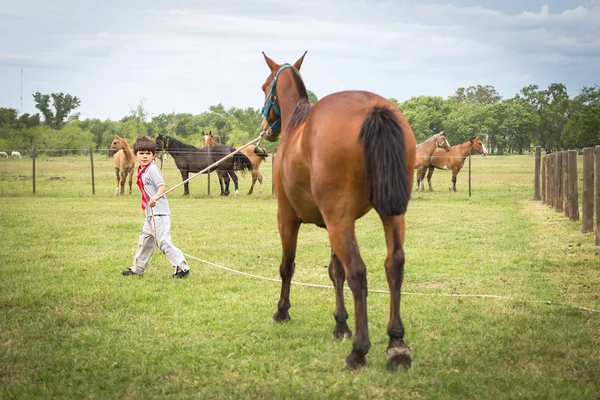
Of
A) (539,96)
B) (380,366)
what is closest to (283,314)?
(380,366)

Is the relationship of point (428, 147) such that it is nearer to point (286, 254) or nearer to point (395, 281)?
point (286, 254)

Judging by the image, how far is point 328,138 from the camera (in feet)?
13.5

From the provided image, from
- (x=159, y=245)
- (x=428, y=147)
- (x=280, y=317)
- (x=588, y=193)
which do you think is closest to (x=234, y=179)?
(x=428, y=147)

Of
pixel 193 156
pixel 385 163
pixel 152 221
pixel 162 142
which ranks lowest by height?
pixel 152 221

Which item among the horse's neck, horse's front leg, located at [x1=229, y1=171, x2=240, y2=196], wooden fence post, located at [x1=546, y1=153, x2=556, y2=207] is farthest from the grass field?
the horse's neck

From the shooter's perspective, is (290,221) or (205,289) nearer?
(290,221)

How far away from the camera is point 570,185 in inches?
523

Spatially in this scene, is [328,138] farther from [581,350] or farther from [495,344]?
[581,350]

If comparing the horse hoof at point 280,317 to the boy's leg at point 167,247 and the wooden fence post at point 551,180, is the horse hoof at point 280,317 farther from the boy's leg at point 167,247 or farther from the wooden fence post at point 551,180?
the wooden fence post at point 551,180

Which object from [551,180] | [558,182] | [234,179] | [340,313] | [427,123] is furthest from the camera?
[427,123]

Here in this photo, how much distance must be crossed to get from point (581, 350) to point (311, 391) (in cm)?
221

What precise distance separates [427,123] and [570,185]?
309ft

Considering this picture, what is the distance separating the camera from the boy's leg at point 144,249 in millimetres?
7719

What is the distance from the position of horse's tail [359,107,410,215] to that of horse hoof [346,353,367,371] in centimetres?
107
